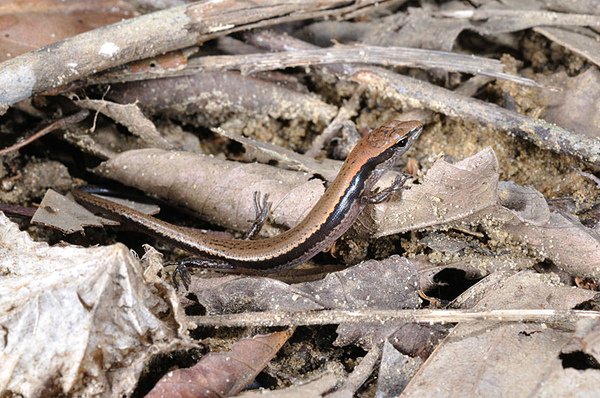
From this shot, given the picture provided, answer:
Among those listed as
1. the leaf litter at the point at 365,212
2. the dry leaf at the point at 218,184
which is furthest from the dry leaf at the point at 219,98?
the dry leaf at the point at 218,184

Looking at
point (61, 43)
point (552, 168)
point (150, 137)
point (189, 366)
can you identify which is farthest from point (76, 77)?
point (552, 168)

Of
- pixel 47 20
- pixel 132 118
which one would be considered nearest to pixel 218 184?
pixel 132 118

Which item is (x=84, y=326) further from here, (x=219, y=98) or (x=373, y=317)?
(x=219, y=98)

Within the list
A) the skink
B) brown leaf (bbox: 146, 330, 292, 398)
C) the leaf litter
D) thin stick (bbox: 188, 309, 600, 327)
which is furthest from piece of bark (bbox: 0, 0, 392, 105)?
brown leaf (bbox: 146, 330, 292, 398)

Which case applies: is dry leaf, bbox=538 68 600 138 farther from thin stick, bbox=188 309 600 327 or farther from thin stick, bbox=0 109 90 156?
thin stick, bbox=0 109 90 156

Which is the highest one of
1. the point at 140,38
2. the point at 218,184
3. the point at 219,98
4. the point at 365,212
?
the point at 140,38

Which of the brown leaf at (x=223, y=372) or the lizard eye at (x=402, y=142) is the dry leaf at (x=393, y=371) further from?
the lizard eye at (x=402, y=142)
